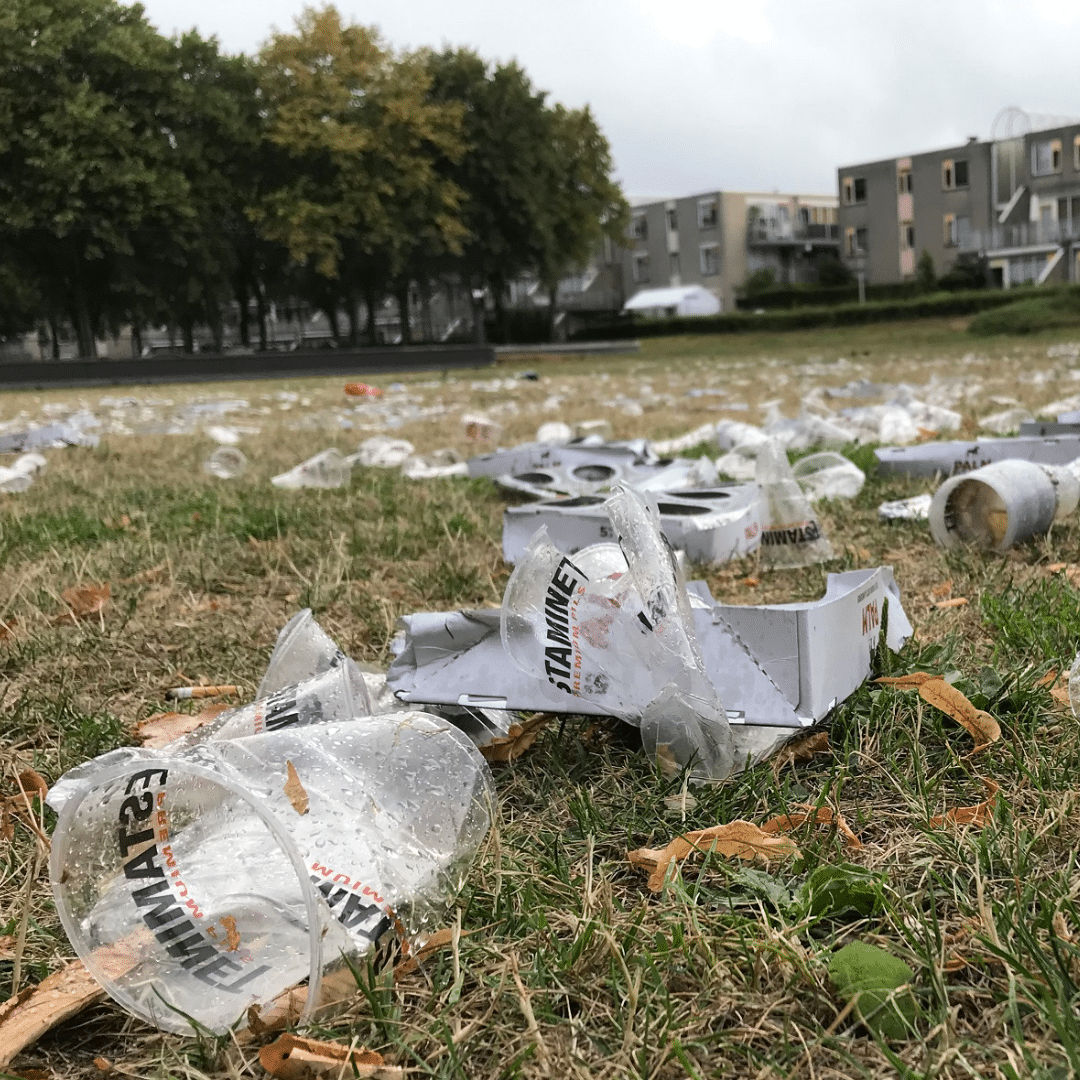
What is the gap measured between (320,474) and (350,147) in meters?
26.7

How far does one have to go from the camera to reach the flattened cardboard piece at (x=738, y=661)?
1.67 metres

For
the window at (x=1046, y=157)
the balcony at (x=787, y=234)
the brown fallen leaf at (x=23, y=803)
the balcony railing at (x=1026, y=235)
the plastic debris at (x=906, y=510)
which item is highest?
the window at (x=1046, y=157)

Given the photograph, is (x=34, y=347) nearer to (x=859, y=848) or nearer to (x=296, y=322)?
(x=296, y=322)

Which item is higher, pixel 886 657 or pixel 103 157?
pixel 103 157

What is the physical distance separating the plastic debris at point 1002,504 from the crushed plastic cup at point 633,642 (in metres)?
1.50

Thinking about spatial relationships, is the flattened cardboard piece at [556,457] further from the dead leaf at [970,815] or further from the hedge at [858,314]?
the hedge at [858,314]

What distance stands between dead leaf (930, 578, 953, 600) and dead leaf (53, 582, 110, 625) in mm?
1933

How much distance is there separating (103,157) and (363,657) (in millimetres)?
27884

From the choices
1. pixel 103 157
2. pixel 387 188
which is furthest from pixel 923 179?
pixel 103 157

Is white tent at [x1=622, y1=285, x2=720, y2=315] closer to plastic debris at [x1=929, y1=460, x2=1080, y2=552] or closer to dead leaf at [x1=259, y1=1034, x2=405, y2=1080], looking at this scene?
plastic debris at [x1=929, y1=460, x2=1080, y2=552]

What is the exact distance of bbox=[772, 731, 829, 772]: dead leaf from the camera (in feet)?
5.54

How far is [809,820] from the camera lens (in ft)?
4.74

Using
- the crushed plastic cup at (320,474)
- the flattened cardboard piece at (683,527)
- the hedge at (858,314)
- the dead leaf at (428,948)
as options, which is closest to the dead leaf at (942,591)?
the flattened cardboard piece at (683,527)

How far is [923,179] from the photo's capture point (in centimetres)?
5450
